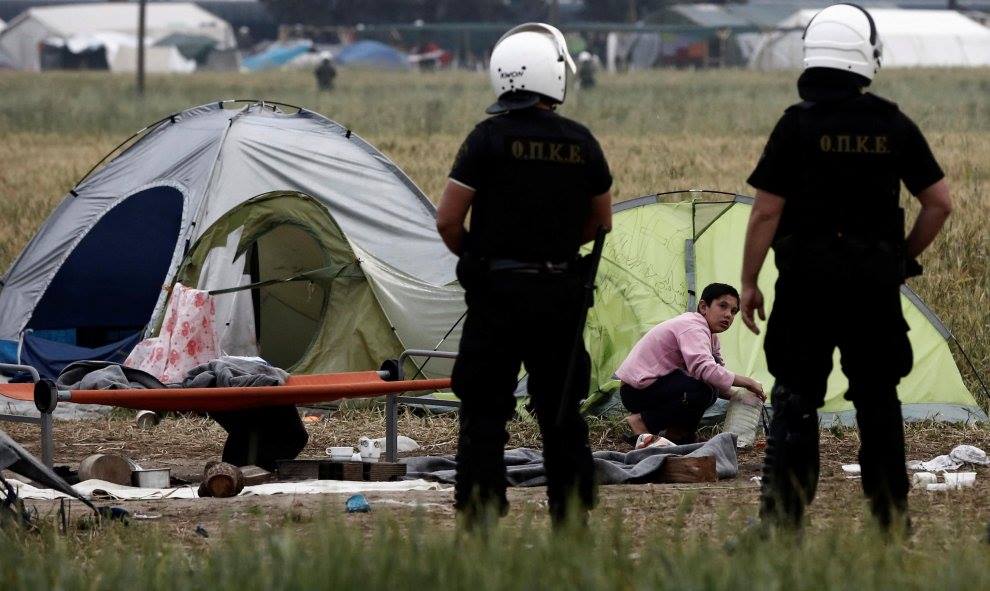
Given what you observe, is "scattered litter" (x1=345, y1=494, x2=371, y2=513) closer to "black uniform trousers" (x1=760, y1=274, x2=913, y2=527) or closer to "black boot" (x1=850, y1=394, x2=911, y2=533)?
"black uniform trousers" (x1=760, y1=274, x2=913, y2=527)

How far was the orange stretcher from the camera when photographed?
7262 millimetres

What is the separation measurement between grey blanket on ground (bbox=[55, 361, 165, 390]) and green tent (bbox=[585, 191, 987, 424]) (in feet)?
7.83

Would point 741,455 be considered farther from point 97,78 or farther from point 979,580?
point 97,78

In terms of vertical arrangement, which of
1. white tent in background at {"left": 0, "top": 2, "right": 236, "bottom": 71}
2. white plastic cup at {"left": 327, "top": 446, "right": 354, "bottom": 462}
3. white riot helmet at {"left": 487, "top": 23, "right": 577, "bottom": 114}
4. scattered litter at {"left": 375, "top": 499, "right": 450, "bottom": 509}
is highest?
white tent in background at {"left": 0, "top": 2, "right": 236, "bottom": 71}

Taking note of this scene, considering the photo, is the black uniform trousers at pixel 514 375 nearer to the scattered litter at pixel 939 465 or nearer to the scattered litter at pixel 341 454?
the scattered litter at pixel 341 454

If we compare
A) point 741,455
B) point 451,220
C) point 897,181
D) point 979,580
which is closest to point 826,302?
point 897,181

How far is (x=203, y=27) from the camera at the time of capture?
3622 inches

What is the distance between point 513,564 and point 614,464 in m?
3.41

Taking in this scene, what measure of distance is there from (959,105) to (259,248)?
21.8 m

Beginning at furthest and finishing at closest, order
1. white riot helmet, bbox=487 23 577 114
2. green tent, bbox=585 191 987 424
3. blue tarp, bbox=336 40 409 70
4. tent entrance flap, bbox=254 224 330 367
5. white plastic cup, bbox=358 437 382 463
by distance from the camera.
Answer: blue tarp, bbox=336 40 409 70 < tent entrance flap, bbox=254 224 330 367 < green tent, bbox=585 191 987 424 < white plastic cup, bbox=358 437 382 463 < white riot helmet, bbox=487 23 577 114

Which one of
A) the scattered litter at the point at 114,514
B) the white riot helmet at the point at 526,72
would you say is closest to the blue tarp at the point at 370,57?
the scattered litter at the point at 114,514

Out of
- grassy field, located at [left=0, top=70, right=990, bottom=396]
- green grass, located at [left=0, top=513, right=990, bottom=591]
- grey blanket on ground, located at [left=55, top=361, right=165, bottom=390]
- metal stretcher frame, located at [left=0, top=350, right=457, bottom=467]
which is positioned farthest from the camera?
grassy field, located at [left=0, top=70, right=990, bottom=396]

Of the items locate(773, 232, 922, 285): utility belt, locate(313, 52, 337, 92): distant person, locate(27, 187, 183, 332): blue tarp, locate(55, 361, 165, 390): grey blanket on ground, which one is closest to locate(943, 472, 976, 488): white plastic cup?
locate(773, 232, 922, 285): utility belt

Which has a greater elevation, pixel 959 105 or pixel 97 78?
pixel 97 78
